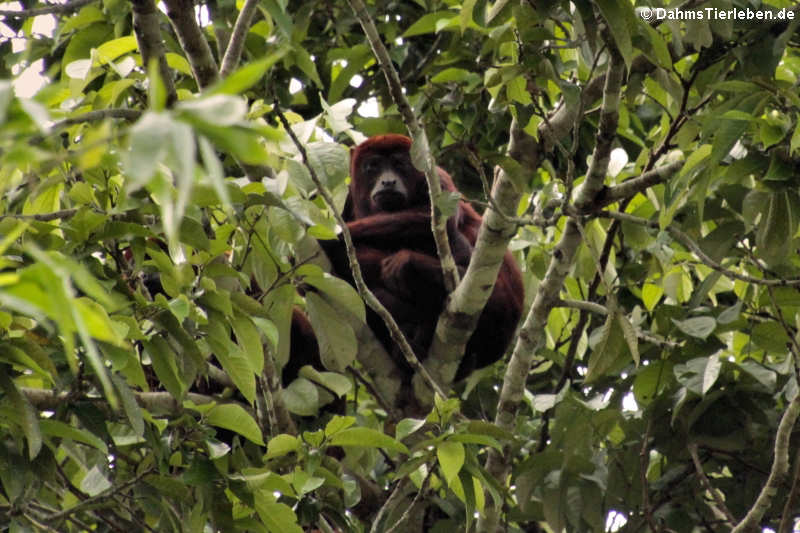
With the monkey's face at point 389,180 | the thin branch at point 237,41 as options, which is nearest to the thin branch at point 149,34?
the thin branch at point 237,41

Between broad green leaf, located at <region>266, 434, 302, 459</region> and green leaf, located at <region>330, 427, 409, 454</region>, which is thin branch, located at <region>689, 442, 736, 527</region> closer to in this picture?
green leaf, located at <region>330, 427, 409, 454</region>

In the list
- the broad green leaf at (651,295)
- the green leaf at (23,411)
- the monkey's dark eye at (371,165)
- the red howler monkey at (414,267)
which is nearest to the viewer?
the green leaf at (23,411)

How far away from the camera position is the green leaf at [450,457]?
96.7 inches

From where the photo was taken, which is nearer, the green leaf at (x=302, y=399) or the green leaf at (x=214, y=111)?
the green leaf at (x=214, y=111)

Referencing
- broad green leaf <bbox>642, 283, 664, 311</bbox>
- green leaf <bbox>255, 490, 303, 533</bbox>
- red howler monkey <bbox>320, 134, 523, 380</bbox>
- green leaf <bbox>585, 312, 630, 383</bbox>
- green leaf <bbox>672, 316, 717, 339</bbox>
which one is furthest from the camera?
red howler monkey <bbox>320, 134, 523, 380</bbox>

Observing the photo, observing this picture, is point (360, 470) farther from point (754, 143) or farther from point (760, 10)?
point (760, 10)

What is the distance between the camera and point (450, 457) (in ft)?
8.21

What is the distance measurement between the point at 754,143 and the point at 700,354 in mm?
870

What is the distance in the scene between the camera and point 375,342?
376 cm

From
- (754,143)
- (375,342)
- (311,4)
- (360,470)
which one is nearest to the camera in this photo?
(754,143)

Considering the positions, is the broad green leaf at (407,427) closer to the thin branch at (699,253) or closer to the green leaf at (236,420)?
the green leaf at (236,420)

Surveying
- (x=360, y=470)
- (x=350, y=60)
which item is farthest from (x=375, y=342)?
(x=350, y=60)

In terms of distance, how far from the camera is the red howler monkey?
162 inches

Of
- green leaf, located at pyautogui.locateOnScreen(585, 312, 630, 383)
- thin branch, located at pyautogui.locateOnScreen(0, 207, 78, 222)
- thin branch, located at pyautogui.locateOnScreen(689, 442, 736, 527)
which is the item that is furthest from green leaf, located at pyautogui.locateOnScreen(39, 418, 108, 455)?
thin branch, located at pyautogui.locateOnScreen(689, 442, 736, 527)
